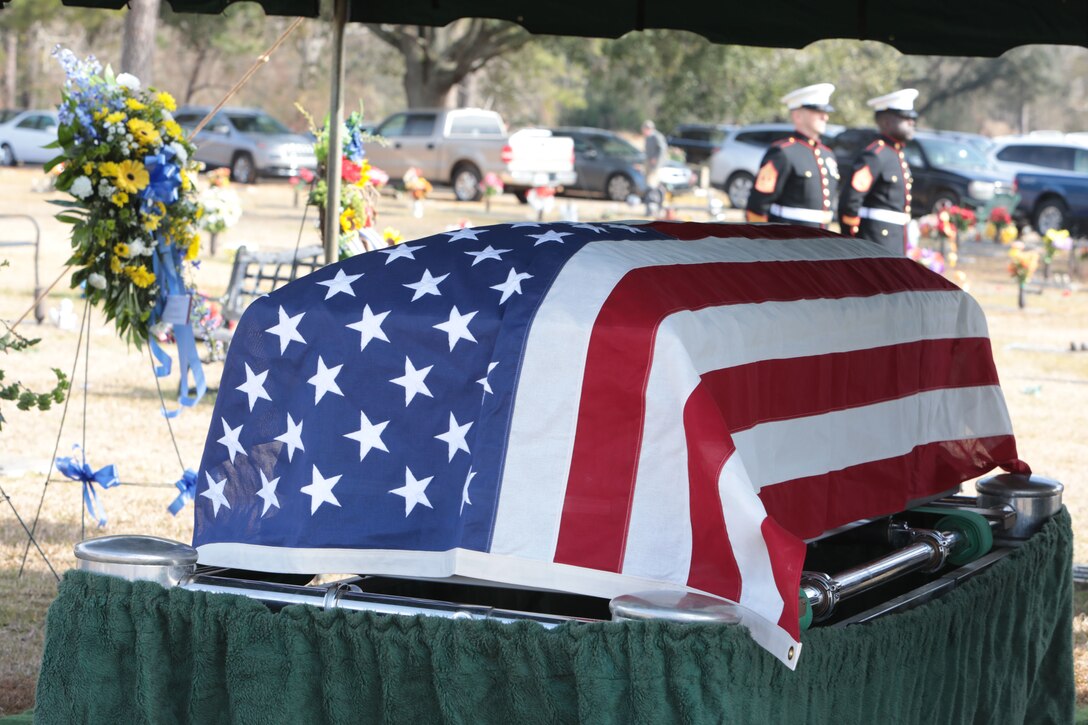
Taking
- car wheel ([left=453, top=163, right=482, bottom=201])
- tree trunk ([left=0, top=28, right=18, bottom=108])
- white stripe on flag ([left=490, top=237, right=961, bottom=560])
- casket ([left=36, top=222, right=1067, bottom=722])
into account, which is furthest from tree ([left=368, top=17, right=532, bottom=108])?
white stripe on flag ([left=490, top=237, right=961, bottom=560])

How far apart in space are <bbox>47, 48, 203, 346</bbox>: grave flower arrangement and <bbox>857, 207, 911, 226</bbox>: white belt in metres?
5.02

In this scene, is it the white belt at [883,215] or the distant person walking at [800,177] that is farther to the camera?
the white belt at [883,215]

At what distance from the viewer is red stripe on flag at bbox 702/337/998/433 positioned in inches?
97.4

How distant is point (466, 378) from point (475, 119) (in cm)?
2385

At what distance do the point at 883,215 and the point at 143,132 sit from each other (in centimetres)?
534

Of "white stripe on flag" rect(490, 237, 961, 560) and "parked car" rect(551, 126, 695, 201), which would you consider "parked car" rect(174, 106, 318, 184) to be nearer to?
"parked car" rect(551, 126, 695, 201)

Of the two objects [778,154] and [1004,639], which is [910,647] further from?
[778,154]

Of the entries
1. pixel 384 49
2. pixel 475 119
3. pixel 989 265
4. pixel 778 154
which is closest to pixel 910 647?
pixel 778 154

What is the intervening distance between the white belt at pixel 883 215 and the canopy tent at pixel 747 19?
3765mm

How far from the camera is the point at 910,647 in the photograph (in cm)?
250

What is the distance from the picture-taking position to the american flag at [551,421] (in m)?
2.18

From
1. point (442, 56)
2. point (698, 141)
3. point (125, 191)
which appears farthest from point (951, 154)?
point (125, 191)

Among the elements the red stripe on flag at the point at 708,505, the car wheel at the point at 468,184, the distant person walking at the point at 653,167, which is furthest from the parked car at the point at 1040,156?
the red stripe on flag at the point at 708,505

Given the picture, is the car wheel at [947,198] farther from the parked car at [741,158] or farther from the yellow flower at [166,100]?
the yellow flower at [166,100]
